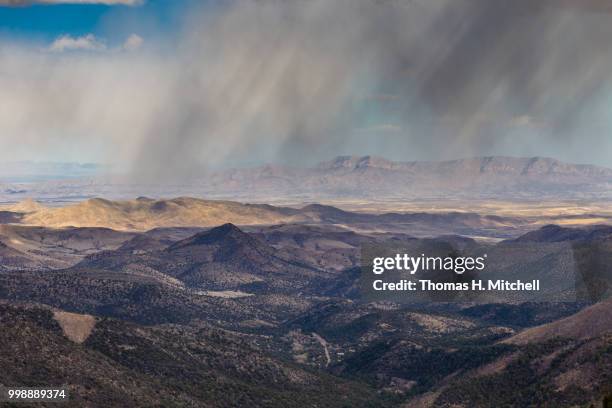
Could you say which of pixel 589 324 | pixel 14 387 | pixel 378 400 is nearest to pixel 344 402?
pixel 378 400

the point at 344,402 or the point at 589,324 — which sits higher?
the point at 589,324

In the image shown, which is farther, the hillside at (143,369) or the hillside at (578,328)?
the hillside at (578,328)

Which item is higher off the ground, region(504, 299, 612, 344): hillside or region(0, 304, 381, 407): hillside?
region(504, 299, 612, 344): hillside

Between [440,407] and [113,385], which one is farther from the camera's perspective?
[440,407]

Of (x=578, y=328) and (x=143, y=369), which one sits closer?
(x=143, y=369)

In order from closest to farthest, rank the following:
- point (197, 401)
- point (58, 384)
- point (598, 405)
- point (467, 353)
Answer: point (598, 405)
point (58, 384)
point (197, 401)
point (467, 353)

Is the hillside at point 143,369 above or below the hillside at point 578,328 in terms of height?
below

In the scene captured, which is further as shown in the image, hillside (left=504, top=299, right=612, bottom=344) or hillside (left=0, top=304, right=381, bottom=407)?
hillside (left=504, top=299, right=612, bottom=344)

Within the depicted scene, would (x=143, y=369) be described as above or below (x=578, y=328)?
below

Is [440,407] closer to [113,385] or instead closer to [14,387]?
[113,385]

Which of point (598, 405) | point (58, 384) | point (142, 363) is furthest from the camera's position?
point (142, 363)
